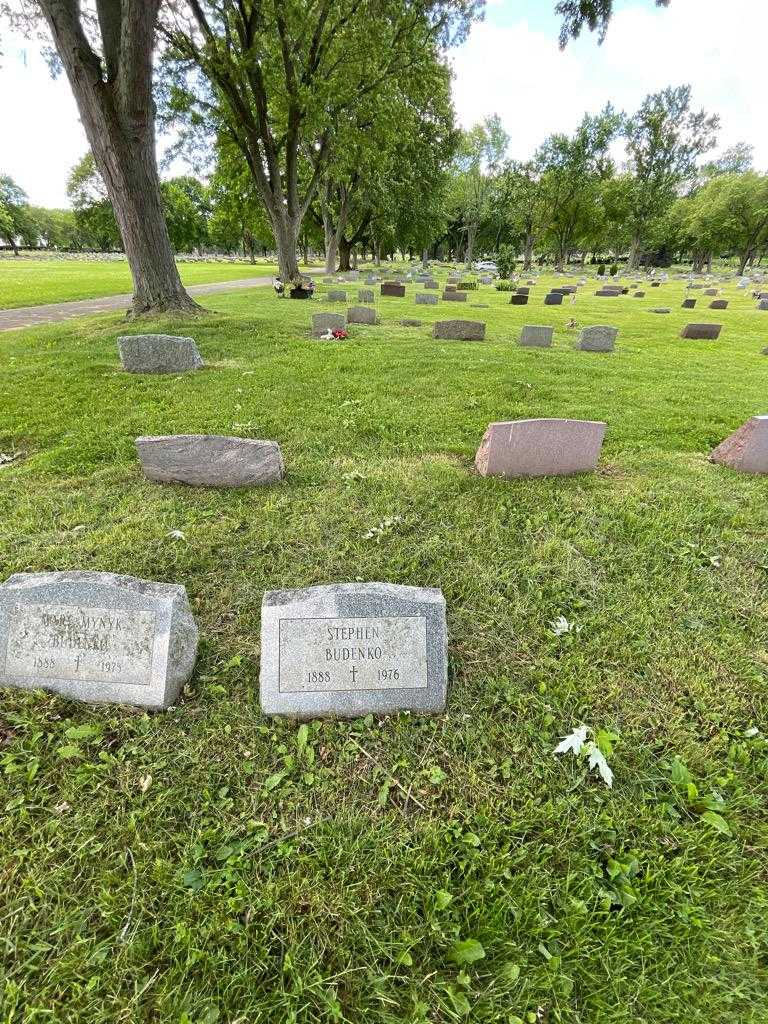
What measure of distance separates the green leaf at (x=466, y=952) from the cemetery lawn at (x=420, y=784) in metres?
0.01

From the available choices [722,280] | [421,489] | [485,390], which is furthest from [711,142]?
[421,489]

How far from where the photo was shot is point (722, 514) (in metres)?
3.67

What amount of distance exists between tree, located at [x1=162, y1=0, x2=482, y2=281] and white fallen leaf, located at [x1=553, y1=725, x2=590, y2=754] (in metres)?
17.2

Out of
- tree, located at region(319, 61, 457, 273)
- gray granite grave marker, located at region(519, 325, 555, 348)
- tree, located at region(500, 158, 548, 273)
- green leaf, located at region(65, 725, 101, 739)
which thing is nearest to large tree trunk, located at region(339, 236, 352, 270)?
Answer: tree, located at region(319, 61, 457, 273)

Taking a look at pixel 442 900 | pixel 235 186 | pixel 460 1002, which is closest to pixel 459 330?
pixel 442 900

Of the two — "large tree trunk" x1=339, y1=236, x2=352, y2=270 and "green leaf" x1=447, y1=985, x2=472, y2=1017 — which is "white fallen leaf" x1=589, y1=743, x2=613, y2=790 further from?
"large tree trunk" x1=339, y1=236, x2=352, y2=270

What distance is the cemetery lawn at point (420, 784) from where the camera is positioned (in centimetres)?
140

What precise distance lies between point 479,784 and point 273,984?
94 cm

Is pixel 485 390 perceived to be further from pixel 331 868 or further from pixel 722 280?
pixel 722 280

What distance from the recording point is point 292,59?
13.8 meters

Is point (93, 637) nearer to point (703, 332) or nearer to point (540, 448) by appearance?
point (540, 448)

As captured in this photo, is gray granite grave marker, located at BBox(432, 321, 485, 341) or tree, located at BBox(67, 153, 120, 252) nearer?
gray granite grave marker, located at BBox(432, 321, 485, 341)

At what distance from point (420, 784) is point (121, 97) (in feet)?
38.4

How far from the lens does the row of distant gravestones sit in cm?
208
